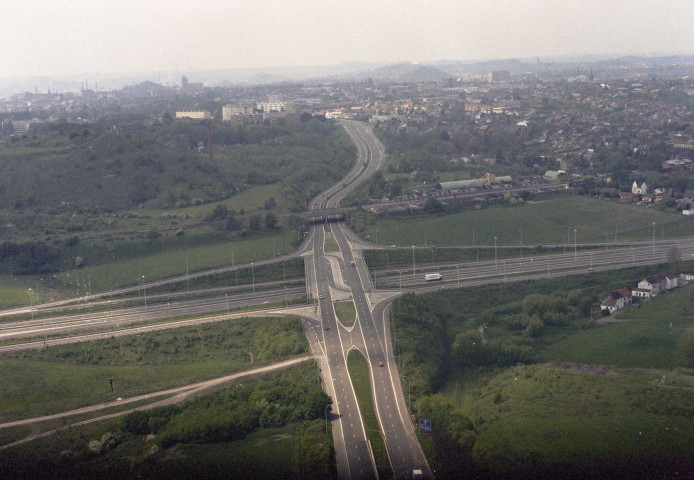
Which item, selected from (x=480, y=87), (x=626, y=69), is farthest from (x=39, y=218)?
(x=480, y=87)

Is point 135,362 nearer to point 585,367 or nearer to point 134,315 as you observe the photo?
point 134,315

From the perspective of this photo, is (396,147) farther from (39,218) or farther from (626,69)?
(626,69)

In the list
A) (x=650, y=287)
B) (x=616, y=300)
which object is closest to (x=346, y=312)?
(x=616, y=300)

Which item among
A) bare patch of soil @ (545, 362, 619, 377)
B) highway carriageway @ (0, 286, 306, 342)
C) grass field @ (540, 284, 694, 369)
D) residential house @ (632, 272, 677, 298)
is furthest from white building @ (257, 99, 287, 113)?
bare patch of soil @ (545, 362, 619, 377)

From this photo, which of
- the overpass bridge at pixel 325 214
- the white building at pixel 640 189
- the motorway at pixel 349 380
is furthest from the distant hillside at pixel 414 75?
the motorway at pixel 349 380

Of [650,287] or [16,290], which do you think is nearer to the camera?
[650,287]

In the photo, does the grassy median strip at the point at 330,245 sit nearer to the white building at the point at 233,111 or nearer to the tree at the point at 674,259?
the tree at the point at 674,259
